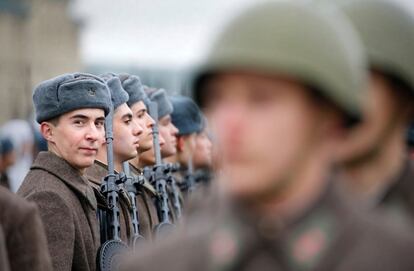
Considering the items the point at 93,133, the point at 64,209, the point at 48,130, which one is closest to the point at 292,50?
the point at 64,209

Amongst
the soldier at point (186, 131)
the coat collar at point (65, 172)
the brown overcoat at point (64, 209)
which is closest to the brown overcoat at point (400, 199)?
the brown overcoat at point (64, 209)

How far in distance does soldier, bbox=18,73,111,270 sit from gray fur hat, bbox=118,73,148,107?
1.29 meters

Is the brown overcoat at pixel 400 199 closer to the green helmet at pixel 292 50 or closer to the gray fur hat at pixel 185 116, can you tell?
the green helmet at pixel 292 50

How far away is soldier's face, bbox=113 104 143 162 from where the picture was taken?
34.9 ft

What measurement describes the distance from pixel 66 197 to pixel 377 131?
4.15m

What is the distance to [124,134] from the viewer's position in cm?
1066

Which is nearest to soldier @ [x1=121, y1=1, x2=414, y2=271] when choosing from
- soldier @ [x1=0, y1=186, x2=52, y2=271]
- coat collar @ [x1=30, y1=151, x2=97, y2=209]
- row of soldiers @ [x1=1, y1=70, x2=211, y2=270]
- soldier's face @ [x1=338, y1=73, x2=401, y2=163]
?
soldier's face @ [x1=338, y1=73, x2=401, y2=163]

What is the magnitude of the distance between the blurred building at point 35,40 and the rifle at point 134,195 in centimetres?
7180

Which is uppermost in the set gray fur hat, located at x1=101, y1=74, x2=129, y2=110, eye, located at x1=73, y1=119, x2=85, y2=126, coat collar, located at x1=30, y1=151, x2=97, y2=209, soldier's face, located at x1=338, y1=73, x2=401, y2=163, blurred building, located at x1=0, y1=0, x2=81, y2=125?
soldier's face, located at x1=338, y1=73, x2=401, y2=163

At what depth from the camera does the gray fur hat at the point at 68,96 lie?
9.60 meters

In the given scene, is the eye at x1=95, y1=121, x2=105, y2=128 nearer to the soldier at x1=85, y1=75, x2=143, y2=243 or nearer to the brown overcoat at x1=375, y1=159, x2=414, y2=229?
the soldier at x1=85, y1=75, x2=143, y2=243

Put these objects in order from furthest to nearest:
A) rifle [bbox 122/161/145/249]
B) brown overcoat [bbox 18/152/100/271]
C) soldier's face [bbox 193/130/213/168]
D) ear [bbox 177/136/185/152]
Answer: soldier's face [bbox 193/130/213/168] → ear [bbox 177/136/185/152] → rifle [bbox 122/161/145/249] → brown overcoat [bbox 18/152/100/271]

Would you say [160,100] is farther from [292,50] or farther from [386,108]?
[292,50]

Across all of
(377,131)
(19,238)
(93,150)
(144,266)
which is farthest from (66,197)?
(144,266)
